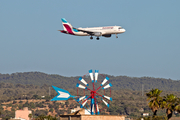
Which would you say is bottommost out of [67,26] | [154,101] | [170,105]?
[170,105]

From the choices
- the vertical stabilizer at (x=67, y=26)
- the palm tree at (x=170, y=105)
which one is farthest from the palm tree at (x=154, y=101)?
the vertical stabilizer at (x=67, y=26)

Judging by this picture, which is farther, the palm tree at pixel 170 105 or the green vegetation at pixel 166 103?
the green vegetation at pixel 166 103

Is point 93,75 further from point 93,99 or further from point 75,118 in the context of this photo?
point 75,118

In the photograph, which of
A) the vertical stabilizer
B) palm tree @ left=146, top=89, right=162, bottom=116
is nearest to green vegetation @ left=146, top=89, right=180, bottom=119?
palm tree @ left=146, top=89, right=162, bottom=116

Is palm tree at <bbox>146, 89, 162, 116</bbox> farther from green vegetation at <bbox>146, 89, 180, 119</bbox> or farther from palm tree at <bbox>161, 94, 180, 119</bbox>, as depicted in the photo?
palm tree at <bbox>161, 94, 180, 119</bbox>

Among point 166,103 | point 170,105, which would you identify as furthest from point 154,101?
point 170,105

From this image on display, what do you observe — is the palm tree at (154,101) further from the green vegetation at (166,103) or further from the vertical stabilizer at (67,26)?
the vertical stabilizer at (67,26)

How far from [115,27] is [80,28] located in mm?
9840


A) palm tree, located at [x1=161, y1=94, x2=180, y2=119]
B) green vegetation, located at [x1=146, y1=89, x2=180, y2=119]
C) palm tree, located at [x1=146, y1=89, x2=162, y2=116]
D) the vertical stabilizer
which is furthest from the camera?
the vertical stabilizer

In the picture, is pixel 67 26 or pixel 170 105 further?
pixel 67 26

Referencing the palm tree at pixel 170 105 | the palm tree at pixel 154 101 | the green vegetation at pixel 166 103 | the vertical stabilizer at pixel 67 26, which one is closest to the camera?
the palm tree at pixel 170 105

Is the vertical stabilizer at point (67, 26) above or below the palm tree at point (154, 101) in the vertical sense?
above

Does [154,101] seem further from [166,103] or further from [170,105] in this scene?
[170,105]

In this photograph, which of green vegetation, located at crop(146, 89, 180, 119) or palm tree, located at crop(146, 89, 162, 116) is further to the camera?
palm tree, located at crop(146, 89, 162, 116)
